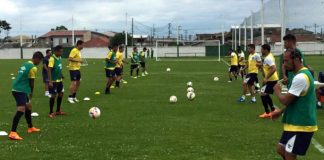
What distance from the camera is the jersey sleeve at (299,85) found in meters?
6.21

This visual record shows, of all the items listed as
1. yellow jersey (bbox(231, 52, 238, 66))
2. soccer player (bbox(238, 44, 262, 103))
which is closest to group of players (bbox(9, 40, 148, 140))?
soccer player (bbox(238, 44, 262, 103))

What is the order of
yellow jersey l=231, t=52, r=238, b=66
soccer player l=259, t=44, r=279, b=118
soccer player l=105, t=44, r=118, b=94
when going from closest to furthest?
soccer player l=259, t=44, r=279, b=118
soccer player l=105, t=44, r=118, b=94
yellow jersey l=231, t=52, r=238, b=66

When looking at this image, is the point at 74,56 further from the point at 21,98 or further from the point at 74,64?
the point at 21,98

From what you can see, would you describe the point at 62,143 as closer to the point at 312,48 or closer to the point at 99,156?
the point at 99,156

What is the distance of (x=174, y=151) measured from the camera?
9.28m

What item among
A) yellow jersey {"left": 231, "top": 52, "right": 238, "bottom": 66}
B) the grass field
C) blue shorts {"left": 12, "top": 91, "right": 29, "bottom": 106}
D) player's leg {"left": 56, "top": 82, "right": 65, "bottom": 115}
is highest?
yellow jersey {"left": 231, "top": 52, "right": 238, "bottom": 66}

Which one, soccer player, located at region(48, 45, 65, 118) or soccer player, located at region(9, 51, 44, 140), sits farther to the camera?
soccer player, located at region(48, 45, 65, 118)

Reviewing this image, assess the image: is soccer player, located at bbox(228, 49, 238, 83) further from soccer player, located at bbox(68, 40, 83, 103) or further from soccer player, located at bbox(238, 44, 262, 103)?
soccer player, located at bbox(68, 40, 83, 103)

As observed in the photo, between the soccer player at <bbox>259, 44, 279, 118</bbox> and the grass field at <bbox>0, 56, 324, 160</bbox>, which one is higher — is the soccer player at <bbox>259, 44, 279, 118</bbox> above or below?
above

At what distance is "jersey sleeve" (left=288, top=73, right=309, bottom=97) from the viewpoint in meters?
6.21

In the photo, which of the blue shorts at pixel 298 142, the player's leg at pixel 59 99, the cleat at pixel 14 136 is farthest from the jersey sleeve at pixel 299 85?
the player's leg at pixel 59 99

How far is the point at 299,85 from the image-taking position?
6.21 m

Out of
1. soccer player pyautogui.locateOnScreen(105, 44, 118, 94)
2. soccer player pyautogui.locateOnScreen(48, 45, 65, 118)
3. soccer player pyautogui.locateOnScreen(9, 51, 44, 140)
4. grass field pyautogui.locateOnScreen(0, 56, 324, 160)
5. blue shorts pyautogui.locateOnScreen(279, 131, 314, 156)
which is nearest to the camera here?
blue shorts pyautogui.locateOnScreen(279, 131, 314, 156)

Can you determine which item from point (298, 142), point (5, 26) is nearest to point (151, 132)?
point (298, 142)
